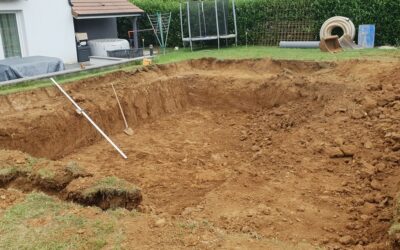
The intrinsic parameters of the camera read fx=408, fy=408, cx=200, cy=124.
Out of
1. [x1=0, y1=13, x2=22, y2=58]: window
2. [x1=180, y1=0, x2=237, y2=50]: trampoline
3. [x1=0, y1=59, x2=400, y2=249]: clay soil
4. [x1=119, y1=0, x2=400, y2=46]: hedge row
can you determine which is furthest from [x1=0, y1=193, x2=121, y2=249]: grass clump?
[x1=119, y1=0, x2=400, y2=46]: hedge row

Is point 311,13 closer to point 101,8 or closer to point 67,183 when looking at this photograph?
point 101,8

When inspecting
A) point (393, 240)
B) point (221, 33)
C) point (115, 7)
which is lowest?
point (393, 240)

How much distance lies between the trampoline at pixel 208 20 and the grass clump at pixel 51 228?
13164 millimetres

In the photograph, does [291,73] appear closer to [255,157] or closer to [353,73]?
[353,73]

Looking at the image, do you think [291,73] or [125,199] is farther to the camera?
[291,73]

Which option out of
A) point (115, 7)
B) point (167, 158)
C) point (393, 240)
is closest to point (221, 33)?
point (115, 7)

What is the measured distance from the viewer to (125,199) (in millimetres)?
5820

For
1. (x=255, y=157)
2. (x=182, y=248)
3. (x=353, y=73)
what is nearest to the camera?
(x=182, y=248)

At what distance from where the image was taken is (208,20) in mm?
17625

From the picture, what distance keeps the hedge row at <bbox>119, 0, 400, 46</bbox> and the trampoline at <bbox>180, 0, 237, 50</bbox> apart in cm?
89

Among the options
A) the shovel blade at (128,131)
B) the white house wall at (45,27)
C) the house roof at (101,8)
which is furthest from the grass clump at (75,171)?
the house roof at (101,8)

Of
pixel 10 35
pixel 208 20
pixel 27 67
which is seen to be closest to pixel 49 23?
pixel 10 35

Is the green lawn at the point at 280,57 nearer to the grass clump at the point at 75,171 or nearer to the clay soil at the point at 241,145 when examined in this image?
the clay soil at the point at 241,145

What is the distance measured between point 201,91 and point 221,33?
599cm
